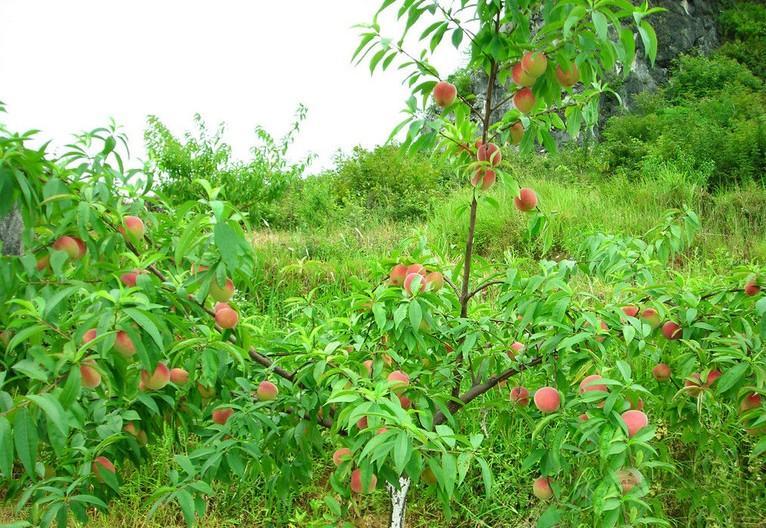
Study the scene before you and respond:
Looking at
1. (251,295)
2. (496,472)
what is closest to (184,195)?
(251,295)

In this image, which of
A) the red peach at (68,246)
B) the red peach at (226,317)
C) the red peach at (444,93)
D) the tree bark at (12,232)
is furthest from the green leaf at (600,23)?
the tree bark at (12,232)

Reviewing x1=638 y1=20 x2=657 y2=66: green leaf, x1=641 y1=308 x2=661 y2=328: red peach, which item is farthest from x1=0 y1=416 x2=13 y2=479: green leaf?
x1=641 y1=308 x2=661 y2=328: red peach

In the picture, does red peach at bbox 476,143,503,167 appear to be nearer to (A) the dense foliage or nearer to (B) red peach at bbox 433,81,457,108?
(B) red peach at bbox 433,81,457,108

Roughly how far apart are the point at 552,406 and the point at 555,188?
557cm

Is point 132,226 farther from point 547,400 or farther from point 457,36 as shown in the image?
point 547,400

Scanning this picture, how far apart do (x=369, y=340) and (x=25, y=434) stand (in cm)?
90

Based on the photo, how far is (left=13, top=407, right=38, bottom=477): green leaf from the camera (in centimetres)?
113

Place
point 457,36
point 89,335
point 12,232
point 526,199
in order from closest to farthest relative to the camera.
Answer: point 89,335 < point 457,36 < point 526,199 < point 12,232

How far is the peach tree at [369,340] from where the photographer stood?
1.29 m

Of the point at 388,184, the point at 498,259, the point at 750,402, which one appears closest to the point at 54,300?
the point at 750,402

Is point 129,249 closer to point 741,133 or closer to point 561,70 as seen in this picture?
point 561,70

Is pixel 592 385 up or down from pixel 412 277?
down

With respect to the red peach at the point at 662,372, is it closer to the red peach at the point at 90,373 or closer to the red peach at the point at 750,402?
the red peach at the point at 750,402

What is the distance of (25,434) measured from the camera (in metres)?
1.14
